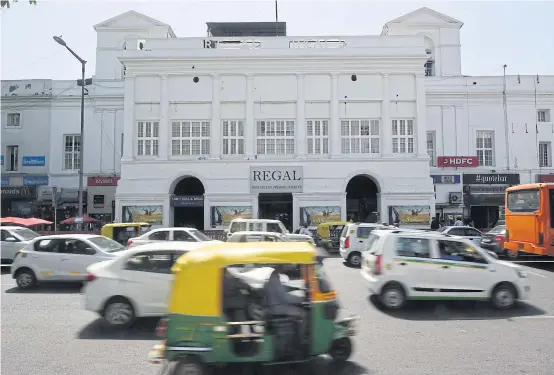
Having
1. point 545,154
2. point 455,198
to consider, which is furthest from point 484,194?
point 545,154

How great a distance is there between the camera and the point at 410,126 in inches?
1064

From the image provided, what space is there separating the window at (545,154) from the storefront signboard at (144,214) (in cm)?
2846

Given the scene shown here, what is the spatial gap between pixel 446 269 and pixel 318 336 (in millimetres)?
4692

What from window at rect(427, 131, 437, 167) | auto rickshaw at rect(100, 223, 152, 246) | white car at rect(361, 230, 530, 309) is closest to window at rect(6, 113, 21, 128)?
auto rickshaw at rect(100, 223, 152, 246)

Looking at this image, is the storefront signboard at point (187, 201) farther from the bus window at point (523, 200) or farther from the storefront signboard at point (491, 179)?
the storefront signboard at point (491, 179)

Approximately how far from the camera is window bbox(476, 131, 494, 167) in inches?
1210

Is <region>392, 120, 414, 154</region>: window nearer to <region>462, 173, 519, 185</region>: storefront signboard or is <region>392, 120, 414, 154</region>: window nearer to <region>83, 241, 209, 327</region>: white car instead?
<region>462, 173, 519, 185</region>: storefront signboard

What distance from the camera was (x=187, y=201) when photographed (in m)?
26.6

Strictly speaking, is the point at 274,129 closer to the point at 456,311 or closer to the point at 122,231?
the point at 122,231

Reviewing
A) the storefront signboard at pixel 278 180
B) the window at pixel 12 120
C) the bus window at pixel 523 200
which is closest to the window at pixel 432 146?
the storefront signboard at pixel 278 180

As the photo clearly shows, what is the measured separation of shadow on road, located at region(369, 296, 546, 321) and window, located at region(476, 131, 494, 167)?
24.4 metres

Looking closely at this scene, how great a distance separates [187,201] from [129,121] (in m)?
6.67

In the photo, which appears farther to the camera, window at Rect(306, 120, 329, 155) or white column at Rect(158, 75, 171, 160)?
window at Rect(306, 120, 329, 155)

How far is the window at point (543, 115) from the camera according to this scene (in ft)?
101
